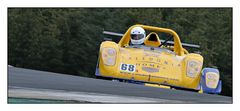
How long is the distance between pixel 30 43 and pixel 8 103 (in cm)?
1583

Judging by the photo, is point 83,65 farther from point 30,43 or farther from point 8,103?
point 8,103

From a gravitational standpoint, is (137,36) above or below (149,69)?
above

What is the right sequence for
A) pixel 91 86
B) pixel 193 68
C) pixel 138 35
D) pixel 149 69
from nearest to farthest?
pixel 91 86, pixel 149 69, pixel 193 68, pixel 138 35

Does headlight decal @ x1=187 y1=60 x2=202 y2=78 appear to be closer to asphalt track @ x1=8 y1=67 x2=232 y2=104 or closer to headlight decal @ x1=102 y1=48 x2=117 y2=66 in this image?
headlight decal @ x1=102 y1=48 x2=117 y2=66

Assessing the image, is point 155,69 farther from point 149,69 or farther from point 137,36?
point 137,36

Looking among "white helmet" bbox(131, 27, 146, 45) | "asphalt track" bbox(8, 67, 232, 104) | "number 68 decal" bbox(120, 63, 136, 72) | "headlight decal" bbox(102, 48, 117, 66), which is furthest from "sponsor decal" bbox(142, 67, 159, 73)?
"asphalt track" bbox(8, 67, 232, 104)

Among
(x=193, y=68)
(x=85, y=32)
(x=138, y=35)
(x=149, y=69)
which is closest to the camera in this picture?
(x=149, y=69)

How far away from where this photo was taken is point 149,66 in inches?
415

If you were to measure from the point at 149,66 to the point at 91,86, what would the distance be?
374cm

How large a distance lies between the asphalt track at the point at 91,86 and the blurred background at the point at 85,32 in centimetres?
1167

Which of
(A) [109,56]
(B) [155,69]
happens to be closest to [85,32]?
(A) [109,56]

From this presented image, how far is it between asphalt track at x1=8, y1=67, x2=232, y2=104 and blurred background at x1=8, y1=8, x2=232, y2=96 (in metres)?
11.7

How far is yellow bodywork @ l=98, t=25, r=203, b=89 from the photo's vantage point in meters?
10.5

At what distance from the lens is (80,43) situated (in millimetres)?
22859
